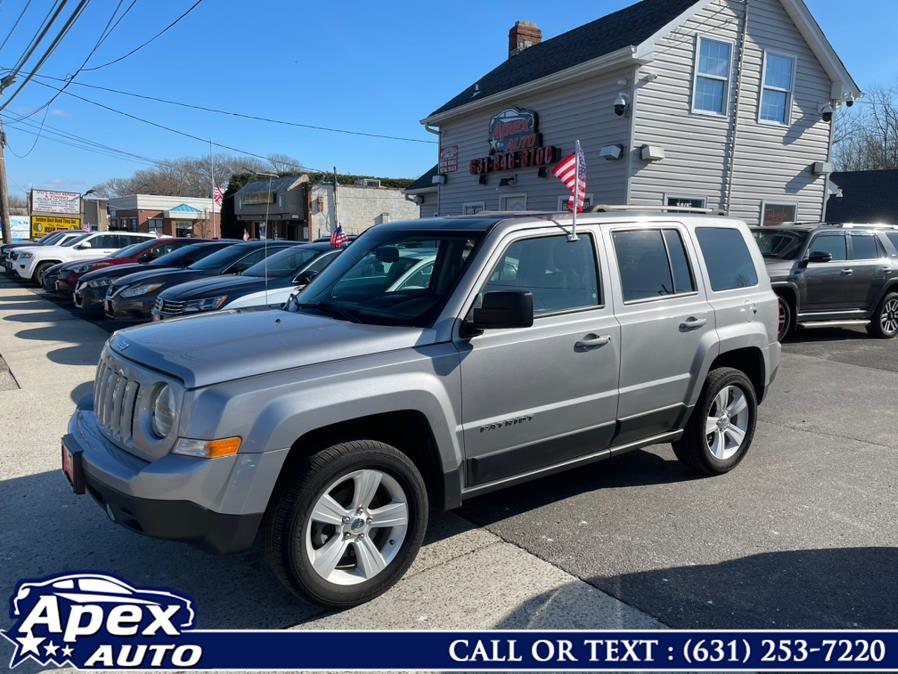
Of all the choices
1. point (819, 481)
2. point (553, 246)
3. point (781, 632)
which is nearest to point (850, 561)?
point (781, 632)

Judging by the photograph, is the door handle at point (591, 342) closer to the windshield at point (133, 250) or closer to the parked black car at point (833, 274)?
the parked black car at point (833, 274)

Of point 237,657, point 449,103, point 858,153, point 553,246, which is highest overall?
point 858,153

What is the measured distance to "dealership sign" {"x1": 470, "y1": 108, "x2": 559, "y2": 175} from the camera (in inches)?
590

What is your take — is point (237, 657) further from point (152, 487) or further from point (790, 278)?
point (790, 278)

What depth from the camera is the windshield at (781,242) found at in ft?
33.5

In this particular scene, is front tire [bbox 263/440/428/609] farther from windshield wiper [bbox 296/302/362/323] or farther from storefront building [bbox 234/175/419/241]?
storefront building [bbox 234/175/419/241]

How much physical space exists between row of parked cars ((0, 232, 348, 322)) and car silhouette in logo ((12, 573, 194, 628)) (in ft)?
6.74

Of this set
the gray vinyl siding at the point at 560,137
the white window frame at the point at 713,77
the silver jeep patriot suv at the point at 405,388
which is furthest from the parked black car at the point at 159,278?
the white window frame at the point at 713,77

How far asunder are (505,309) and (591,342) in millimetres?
835

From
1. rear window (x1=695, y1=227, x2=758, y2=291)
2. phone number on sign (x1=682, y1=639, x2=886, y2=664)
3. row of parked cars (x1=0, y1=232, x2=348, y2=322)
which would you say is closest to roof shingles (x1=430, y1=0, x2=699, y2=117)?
row of parked cars (x1=0, y1=232, x2=348, y2=322)

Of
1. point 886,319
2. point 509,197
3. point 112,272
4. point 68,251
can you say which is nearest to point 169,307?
point 112,272

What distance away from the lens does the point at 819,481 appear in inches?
185

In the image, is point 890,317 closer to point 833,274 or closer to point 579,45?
point 833,274

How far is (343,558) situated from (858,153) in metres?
51.9
